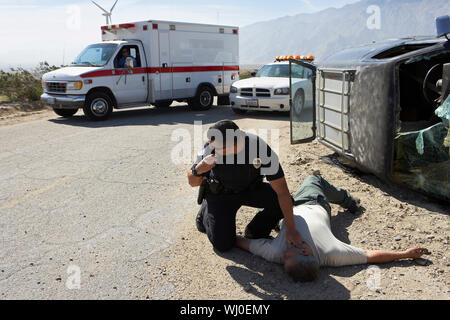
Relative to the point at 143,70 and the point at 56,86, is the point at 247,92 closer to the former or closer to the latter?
the point at 143,70

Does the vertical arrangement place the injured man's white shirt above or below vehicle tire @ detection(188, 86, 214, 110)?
below

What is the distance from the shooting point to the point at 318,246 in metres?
3.59

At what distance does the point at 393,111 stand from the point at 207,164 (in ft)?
7.85

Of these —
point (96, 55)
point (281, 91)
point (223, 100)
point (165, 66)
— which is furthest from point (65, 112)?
point (281, 91)

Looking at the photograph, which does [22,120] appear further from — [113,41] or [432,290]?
[432,290]

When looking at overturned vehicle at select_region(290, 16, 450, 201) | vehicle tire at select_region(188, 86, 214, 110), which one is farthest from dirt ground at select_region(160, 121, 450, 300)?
vehicle tire at select_region(188, 86, 214, 110)

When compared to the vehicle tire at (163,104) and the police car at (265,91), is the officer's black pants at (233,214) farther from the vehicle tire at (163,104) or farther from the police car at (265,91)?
the vehicle tire at (163,104)

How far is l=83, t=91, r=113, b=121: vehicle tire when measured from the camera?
1201 cm

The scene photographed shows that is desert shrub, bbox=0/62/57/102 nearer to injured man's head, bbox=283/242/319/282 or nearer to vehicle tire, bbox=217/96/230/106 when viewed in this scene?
vehicle tire, bbox=217/96/230/106

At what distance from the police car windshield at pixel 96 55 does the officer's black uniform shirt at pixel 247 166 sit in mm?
9272

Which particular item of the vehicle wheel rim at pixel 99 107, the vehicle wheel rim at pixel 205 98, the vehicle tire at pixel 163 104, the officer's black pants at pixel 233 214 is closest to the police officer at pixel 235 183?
the officer's black pants at pixel 233 214

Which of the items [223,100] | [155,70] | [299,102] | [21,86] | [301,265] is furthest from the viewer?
[21,86]

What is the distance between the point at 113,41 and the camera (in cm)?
1287

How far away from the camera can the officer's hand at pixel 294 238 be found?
3.54 m
